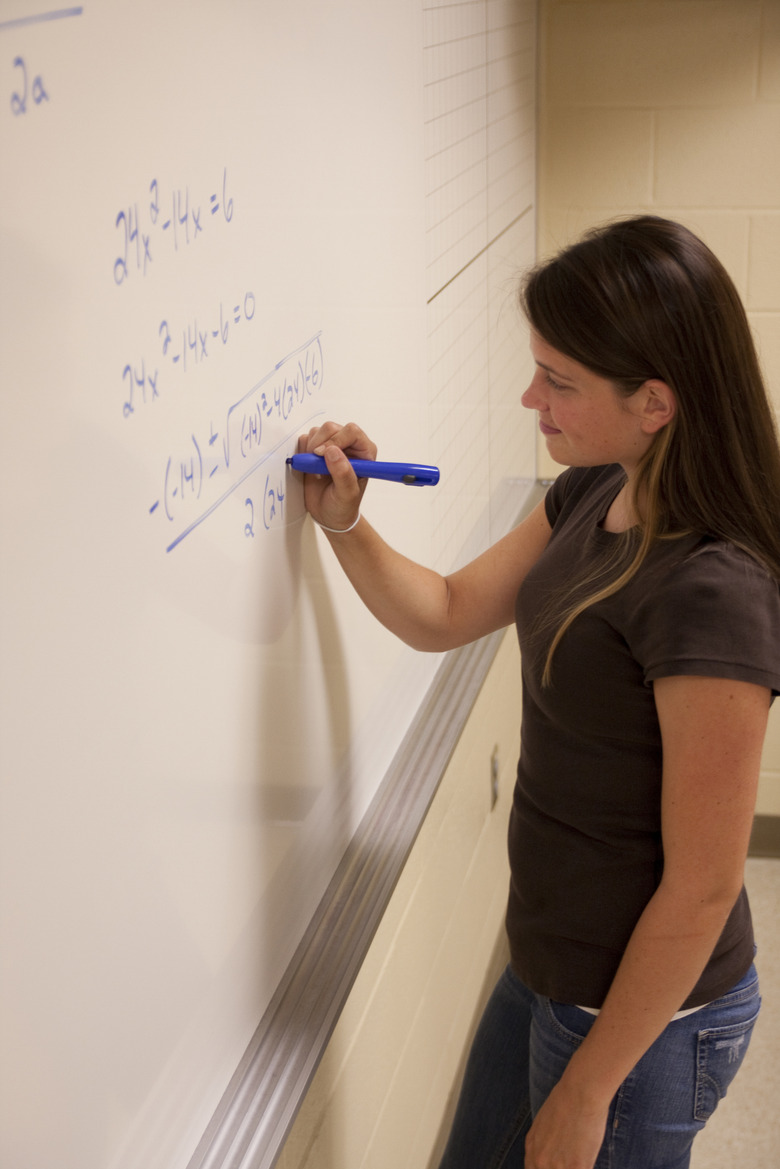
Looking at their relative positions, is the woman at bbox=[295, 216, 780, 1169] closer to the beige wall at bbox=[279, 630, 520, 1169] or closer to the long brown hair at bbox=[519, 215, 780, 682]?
the long brown hair at bbox=[519, 215, 780, 682]

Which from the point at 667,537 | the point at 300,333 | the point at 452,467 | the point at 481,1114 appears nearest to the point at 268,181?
the point at 300,333

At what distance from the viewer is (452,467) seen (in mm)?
1387

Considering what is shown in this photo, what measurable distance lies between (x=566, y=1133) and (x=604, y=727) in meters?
0.38

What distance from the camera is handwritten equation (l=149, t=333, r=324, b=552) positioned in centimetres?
60

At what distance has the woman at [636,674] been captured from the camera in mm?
838

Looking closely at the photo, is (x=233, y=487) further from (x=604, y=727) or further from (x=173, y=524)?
(x=604, y=727)

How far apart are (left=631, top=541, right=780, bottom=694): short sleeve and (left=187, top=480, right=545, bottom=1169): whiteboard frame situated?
1.06 feet

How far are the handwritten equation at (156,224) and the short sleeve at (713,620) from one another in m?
0.47

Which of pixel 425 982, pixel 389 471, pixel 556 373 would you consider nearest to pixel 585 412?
pixel 556 373

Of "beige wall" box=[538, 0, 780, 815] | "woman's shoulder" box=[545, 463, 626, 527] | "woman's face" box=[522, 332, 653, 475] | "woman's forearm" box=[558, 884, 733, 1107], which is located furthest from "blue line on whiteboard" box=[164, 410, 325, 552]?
"beige wall" box=[538, 0, 780, 815]

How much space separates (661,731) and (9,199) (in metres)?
0.67

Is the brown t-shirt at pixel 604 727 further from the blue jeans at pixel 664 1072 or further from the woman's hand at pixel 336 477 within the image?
the woman's hand at pixel 336 477

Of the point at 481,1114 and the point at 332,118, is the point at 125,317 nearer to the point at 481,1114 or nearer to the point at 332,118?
the point at 332,118

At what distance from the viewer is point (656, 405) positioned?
90cm
